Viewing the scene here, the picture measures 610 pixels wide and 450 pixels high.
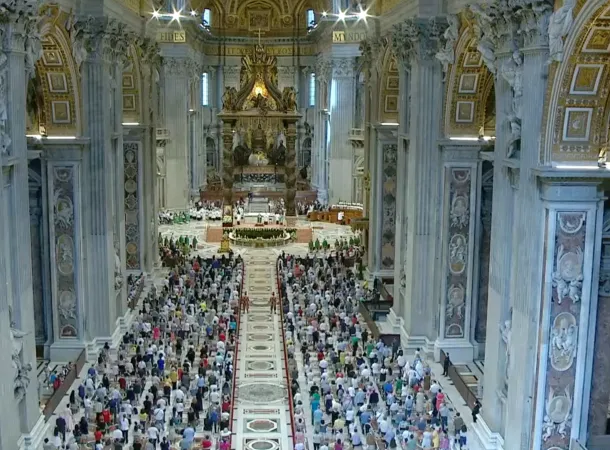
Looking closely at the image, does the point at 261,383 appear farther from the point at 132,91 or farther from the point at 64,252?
the point at 132,91

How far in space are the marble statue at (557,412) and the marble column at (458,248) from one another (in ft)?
25.9

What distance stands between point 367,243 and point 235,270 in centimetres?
569

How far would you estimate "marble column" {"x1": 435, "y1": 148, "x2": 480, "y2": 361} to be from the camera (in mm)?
21891

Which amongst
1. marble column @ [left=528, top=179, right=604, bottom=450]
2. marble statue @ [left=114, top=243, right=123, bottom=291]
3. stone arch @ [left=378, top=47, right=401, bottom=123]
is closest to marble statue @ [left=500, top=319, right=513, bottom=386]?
marble column @ [left=528, top=179, right=604, bottom=450]

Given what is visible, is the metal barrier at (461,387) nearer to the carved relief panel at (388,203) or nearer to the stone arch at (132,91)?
the carved relief panel at (388,203)

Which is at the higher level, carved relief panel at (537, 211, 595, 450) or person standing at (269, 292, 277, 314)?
carved relief panel at (537, 211, 595, 450)

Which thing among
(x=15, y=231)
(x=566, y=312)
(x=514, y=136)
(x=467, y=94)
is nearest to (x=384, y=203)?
(x=467, y=94)

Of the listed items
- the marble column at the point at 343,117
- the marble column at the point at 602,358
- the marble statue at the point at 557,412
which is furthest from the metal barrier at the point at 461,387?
the marble column at the point at 343,117

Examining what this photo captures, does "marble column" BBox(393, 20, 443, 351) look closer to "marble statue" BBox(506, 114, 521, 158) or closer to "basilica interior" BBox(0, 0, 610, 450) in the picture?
"basilica interior" BBox(0, 0, 610, 450)

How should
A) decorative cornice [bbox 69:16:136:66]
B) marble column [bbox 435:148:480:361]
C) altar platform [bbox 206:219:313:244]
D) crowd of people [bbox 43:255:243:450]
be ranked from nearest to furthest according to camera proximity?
crowd of people [bbox 43:255:243:450]
decorative cornice [bbox 69:16:136:66]
marble column [bbox 435:148:480:361]
altar platform [bbox 206:219:313:244]

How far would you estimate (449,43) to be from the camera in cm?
2109

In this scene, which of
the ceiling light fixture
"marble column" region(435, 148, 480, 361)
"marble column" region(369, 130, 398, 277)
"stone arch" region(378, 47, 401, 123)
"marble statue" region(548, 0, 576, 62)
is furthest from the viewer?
"marble column" region(369, 130, 398, 277)

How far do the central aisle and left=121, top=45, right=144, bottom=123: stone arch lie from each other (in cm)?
811

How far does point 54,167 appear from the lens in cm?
2177
